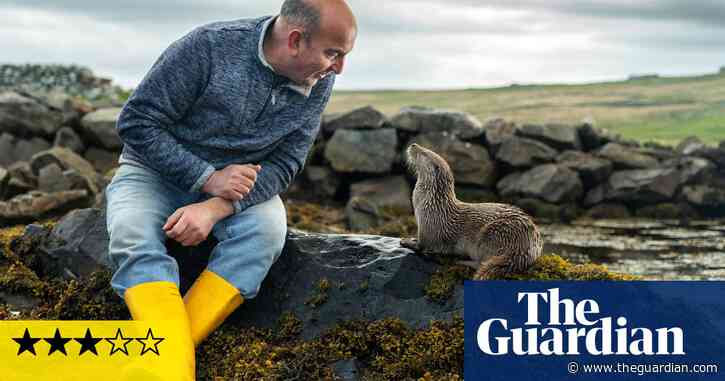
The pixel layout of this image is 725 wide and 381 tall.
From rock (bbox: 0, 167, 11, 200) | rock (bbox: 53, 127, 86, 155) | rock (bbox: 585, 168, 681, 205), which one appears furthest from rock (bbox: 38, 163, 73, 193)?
rock (bbox: 585, 168, 681, 205)

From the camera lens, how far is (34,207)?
9.06 meters

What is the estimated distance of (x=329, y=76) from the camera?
5.08 metres

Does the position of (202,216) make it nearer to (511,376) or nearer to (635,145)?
(511,376)

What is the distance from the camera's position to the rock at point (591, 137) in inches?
623

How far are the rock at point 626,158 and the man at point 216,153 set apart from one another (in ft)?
36.7

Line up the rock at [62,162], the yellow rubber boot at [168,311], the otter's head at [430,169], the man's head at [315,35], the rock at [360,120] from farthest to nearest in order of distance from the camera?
the rock at [360,120], the rock at [62,162], the otter's head at [430,169], the man's head at [315,35], the yellow rubber boot at [168,311]

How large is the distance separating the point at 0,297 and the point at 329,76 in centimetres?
270

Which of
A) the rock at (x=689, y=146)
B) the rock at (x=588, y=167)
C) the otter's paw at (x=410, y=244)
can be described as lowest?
Result: the otter's paw at (x=410, y=244)

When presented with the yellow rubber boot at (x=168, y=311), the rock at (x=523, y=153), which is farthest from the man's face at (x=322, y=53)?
the rock at (x=523, y=153)

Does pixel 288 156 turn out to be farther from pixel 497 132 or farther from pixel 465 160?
pixel 497 132

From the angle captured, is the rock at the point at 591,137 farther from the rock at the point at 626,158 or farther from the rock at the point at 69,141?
the rock at the point at 69,141

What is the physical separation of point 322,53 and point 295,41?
17 centimetres

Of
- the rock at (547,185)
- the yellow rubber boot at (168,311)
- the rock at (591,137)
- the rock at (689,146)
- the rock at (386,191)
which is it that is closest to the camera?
the yellow rubber boot at (168,311)

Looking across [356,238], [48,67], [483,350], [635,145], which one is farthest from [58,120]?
[483,350]
